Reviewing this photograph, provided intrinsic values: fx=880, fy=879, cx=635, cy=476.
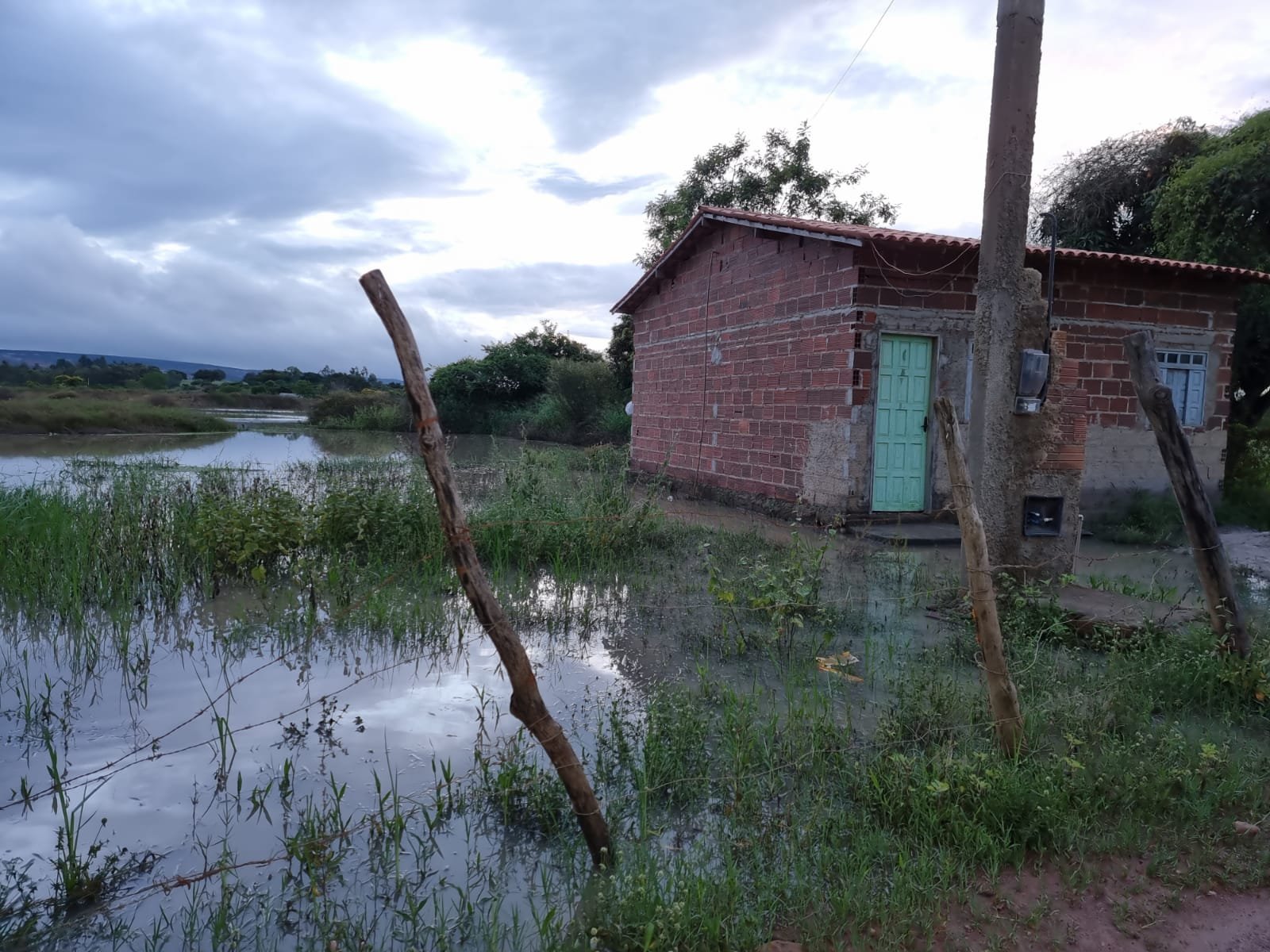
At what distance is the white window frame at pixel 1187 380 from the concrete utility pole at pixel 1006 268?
6354mm

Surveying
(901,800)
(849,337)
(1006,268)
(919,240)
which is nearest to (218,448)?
(849,337)

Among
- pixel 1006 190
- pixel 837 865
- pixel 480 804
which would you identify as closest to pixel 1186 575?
pixel 1006 190

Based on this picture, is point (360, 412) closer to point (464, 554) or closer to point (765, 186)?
point (765, 186)

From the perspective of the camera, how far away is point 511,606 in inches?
245

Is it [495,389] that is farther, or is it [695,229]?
[495,389]

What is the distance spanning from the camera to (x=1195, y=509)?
4.67m

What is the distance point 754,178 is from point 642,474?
12.6 meters

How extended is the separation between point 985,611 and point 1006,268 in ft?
11.7

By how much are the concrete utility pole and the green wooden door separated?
380 centimetres

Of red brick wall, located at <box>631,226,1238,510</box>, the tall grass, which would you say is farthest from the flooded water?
the tall grass

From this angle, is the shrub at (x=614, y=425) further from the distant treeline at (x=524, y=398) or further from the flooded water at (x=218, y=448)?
the flooded water at (x=218, y=448)

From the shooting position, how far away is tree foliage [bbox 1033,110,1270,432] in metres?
14.9

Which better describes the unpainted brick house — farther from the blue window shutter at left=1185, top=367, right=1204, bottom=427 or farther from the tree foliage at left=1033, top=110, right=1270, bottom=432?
the tree foliage at left=1033, top=110, right=1270, bottom=432

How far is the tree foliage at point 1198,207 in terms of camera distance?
587 inches
